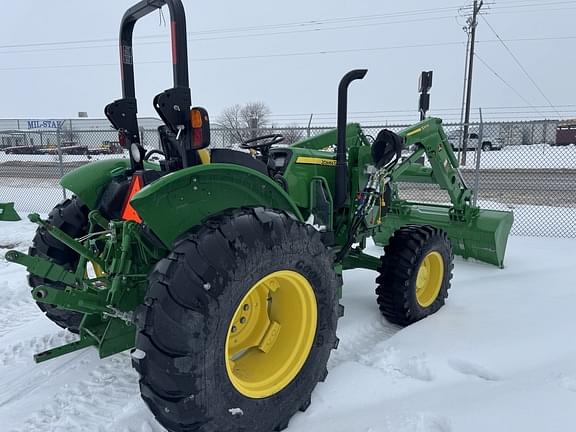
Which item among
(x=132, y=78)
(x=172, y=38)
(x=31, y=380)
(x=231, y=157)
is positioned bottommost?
(x=31, y=380)

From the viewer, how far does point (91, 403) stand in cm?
252

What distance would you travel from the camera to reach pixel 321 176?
11.7 feet

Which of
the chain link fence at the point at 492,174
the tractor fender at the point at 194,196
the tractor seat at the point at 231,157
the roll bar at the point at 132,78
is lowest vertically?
the chain link fence at the point at 492,174

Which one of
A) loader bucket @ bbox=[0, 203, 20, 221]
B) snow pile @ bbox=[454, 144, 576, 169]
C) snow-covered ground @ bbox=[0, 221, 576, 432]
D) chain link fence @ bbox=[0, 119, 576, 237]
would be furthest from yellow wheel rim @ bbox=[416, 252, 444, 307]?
snow pile @ bbox=[454, 144, 576, 169]

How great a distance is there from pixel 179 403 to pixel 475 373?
193cm

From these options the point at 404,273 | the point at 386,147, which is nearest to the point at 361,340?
the point at 404,273

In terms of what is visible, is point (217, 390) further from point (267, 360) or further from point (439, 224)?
point (439, 224)

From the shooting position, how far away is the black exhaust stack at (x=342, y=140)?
10.3 feet

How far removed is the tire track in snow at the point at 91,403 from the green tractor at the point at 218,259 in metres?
0.37

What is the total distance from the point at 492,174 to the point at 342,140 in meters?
14.8

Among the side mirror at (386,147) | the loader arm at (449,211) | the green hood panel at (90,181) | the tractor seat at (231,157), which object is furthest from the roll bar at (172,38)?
the loader arm at (449,211)

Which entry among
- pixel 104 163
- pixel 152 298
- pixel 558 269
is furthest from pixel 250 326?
pixel 558 269

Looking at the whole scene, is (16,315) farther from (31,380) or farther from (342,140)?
(342,140)

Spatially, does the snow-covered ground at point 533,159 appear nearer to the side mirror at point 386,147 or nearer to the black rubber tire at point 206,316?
the side mirror at point 386,147
